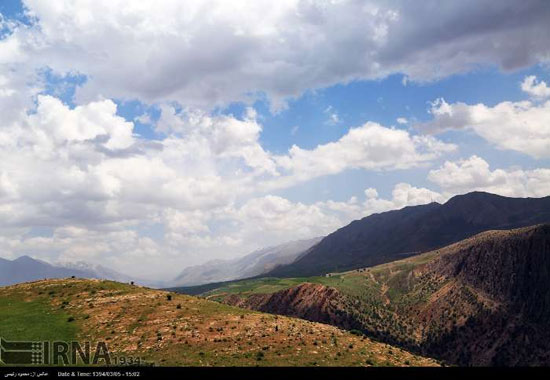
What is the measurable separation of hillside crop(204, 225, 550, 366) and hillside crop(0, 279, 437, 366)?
316ft

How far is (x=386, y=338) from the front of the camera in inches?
5915

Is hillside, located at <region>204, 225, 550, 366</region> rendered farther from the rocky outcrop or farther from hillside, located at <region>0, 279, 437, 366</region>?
hillside, located at <region>0, 279, 437, 366</region>

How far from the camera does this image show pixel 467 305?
15925cm

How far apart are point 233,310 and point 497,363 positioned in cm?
10214

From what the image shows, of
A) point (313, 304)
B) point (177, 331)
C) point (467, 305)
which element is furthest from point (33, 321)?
point (467, 305)

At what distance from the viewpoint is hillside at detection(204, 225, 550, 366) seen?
139m

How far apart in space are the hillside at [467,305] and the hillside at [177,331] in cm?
9643

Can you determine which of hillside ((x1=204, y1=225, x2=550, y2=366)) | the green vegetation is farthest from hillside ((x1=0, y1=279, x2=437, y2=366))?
hillside ((x1=204, y1=225, x2=550, y2=366))

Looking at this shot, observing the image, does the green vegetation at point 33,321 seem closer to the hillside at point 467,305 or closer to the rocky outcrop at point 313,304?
the rocky outcrop at point 313,304

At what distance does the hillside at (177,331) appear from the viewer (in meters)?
52.7
